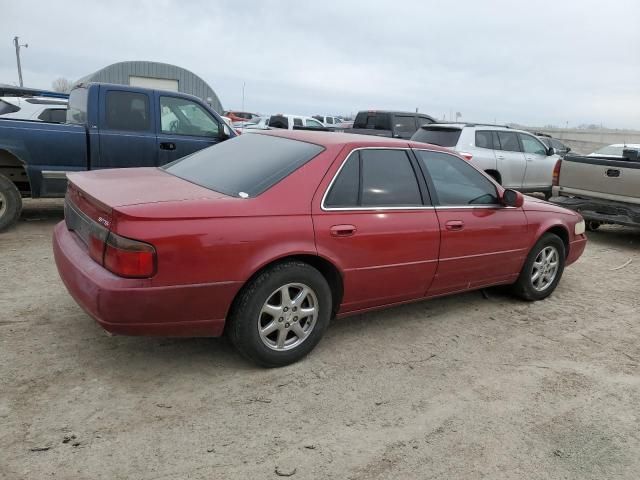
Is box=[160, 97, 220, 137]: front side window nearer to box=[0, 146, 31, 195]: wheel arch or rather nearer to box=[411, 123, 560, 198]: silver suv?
box=[0, 146, 31, 195]: wheel arch

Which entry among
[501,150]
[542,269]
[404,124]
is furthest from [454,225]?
[404,124]

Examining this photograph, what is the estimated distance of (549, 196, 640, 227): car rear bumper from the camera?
7.51 m

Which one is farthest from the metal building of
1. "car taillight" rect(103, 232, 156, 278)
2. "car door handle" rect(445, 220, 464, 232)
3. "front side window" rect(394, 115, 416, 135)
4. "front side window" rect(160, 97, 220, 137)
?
"car taillight" rect(103, 232, 156, 278)

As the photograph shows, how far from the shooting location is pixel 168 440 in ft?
8.74

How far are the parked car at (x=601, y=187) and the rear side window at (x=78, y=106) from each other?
7.17 m

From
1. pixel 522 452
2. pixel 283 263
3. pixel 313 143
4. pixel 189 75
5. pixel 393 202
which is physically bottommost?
pixel 522 452

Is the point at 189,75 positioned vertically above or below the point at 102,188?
above

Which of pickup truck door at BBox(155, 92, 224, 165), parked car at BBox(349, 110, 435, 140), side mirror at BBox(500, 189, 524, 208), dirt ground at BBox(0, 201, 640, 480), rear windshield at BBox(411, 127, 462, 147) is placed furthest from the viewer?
parked car at BBox(349, 110, 435, 140)

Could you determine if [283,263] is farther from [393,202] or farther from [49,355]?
[49,355]

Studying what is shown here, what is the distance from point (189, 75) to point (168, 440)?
30.1 m

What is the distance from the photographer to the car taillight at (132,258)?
9.33 ft

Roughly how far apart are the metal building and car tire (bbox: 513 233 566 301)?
86.9 ft

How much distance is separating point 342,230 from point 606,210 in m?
5.93

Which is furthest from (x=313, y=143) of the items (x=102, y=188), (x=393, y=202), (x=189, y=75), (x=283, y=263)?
(x=189, y=75)
